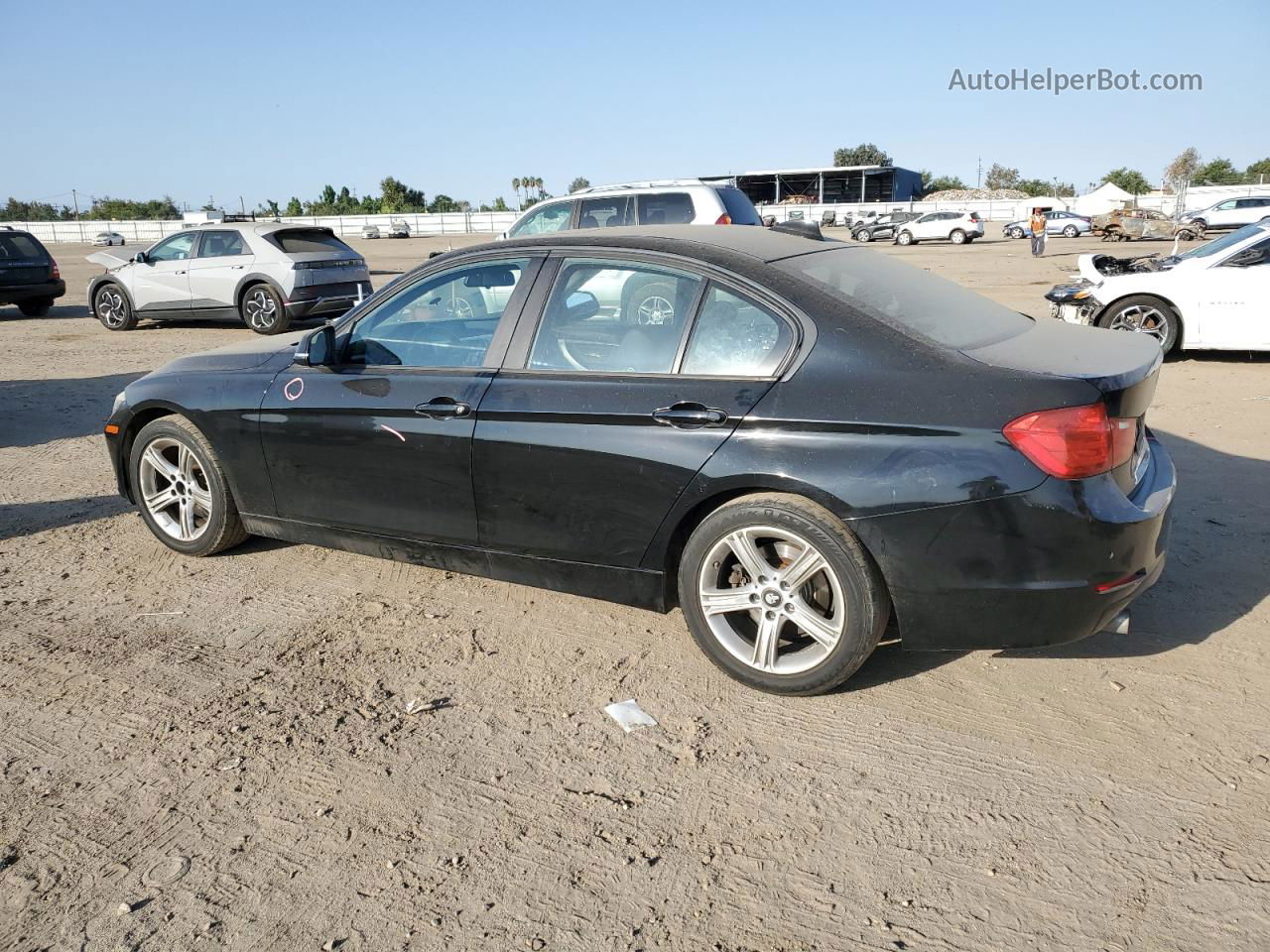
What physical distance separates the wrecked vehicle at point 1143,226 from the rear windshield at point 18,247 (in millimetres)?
39463

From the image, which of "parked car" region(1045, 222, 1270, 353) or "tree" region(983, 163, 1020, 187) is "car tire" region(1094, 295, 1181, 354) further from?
"tree" region(983, 163, 1020, 187)

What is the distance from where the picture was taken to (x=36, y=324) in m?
16.3

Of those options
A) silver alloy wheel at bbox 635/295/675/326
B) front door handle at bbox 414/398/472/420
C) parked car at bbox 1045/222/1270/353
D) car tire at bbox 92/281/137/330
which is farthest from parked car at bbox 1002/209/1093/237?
front door handle at bbox 414/398/472/420

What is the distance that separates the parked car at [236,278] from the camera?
13.9 metres

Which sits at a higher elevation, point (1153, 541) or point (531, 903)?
point (1153, 541)

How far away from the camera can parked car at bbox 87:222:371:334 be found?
13867mm

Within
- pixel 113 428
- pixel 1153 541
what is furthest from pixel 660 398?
pixel 113 428

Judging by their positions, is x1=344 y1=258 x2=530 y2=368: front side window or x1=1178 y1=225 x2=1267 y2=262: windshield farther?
x1=1178 y1=225 x2=1267 y2=262: windshield

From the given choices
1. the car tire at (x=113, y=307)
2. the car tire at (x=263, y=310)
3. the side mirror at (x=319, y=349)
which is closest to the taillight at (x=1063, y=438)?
the side mirror at (x=319, y=349)

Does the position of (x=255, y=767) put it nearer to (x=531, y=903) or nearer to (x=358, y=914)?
A: (x=358, y=914)

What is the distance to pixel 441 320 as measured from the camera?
14.1 ft

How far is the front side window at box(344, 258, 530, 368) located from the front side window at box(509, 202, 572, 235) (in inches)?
298

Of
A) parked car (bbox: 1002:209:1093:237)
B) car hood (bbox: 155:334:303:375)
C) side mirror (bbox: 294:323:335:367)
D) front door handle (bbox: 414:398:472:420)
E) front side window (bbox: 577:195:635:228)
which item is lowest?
parked car (bbox: 1002:209:1093:237)

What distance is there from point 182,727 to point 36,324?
1583 cm
